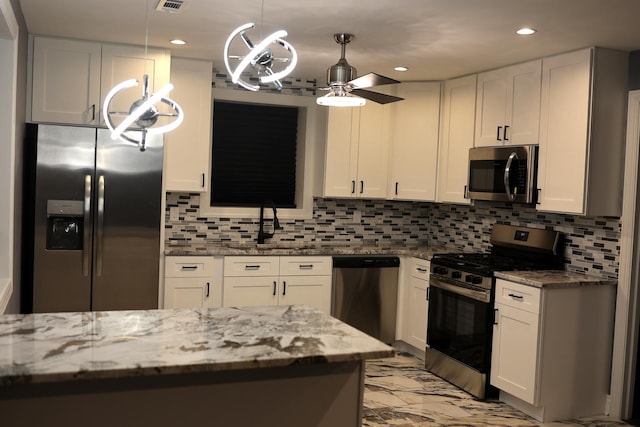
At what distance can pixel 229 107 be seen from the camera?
18.9 feet

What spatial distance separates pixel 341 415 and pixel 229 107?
381cm

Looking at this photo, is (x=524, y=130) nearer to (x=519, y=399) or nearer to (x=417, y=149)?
(x=417, y=149)

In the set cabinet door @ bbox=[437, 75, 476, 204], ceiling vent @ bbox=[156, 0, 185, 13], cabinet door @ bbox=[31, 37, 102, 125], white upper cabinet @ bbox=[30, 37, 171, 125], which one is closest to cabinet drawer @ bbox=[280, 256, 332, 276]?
cabinet door @ bbox=[437, 75, 476, 204]

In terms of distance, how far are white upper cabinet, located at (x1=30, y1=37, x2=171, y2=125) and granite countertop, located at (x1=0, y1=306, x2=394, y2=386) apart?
2.44 m

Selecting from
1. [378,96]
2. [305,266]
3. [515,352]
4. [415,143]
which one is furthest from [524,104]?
[305,266]

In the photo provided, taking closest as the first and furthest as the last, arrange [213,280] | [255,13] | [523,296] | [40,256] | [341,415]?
[341,415] < [255,13] < [523,296] < [40,256] < [213,280]

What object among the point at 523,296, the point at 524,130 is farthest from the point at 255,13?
the point at 523,296

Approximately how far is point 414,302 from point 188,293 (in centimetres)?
190

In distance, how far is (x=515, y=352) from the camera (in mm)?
4258

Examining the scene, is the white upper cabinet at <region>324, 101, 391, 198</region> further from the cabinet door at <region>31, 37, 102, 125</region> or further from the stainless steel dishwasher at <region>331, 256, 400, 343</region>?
the cabinet door at <region>31, 37, 102, 125</region>

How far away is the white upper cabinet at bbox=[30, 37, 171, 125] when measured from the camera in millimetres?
4578

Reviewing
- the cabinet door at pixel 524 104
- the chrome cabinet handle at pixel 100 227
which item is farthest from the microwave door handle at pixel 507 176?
the chrome cabinet handle at pixel 100 227

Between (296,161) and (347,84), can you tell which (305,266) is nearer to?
(296,161)

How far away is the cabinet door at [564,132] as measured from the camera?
165 inches
